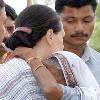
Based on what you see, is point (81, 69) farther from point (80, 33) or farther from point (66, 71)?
point (80, 33)

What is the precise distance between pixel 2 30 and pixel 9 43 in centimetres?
51

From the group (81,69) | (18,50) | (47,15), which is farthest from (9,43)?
(81,69)

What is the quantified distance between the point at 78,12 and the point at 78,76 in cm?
141

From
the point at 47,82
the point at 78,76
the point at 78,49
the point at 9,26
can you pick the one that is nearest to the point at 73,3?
the point at 78,49

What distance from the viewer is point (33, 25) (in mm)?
2283

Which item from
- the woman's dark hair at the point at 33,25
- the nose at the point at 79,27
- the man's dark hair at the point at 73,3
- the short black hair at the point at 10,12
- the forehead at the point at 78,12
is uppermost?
the woman's dark hair at the point at 33,25

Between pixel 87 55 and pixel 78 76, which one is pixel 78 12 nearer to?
pixel 87 55

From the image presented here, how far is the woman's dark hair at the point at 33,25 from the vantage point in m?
2.26

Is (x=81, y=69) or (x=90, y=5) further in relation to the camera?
(x=90, y=5)

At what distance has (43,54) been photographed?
230cm

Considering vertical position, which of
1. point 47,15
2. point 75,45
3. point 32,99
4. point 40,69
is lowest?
point 75,45

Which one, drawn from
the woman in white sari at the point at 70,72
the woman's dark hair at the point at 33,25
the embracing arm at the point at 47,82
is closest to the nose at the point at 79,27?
the woman's dark hair at the point at 33,25

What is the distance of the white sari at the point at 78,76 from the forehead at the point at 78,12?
4.35 ft

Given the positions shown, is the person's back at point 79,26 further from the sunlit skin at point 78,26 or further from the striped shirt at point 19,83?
the striped shirt at point 19,83
